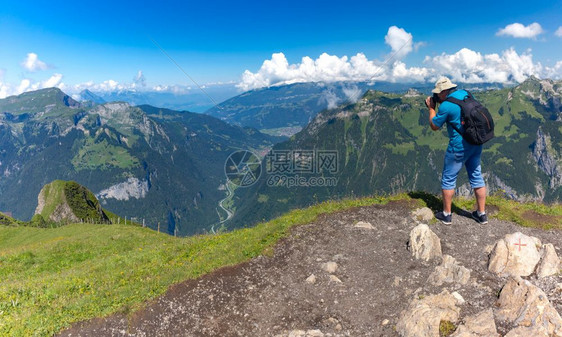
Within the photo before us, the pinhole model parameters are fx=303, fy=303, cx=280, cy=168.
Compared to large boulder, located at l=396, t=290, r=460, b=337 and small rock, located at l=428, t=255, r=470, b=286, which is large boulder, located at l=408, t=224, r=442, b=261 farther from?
large boulder, located at l=396, t=290, r=460, b=337

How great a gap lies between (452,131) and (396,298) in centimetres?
690

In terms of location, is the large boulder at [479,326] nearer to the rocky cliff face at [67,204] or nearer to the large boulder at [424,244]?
the large boulder at [424,244]

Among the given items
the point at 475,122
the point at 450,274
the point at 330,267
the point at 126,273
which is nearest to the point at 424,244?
the point at 450,274

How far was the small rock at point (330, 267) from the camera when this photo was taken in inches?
446

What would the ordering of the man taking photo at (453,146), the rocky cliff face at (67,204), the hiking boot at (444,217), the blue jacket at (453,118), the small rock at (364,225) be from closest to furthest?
the blue jacket at (453,118), the man taking photo at (453,146), the hiking boot at (444,217), the small rock at (364,225), the rocky cliff face at (67,204)

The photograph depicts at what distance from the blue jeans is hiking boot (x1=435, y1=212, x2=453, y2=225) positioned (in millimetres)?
1477

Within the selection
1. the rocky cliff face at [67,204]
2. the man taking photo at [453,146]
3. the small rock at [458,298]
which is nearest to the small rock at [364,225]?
the man taking photo at [453,146]

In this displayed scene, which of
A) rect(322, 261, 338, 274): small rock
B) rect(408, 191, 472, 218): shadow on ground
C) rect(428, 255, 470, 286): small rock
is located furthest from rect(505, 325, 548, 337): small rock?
rect(408, 191, 472, 218): shadow on ground

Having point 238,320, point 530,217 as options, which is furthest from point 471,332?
point 530,217

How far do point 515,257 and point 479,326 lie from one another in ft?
12.2

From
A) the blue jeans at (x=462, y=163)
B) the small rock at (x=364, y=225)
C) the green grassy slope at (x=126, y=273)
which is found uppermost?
the blue jeans at (x=462, y=163)

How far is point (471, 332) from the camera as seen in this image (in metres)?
7.15

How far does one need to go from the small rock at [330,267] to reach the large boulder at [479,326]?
457 cm

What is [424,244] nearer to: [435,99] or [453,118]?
[453,118]
